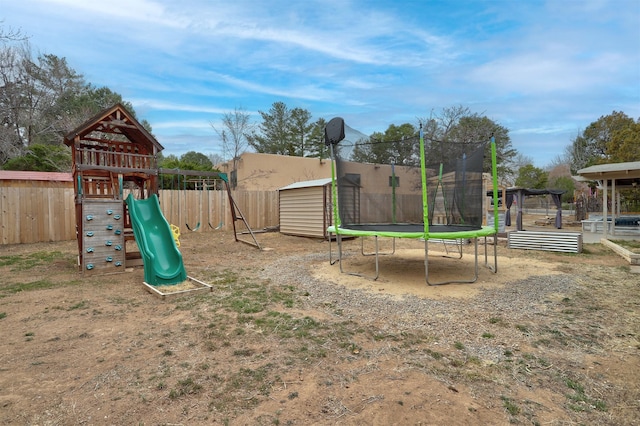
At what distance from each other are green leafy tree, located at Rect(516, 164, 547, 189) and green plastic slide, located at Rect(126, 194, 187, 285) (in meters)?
33.9

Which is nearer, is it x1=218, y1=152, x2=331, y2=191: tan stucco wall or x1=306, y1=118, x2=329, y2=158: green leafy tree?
x1=218, y1=152, x2=331, y2=191: tan stucco wall

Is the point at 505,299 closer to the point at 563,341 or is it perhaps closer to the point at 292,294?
the point at 563,341

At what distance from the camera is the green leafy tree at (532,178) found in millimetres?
31797

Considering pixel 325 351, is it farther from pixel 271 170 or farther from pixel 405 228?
pixel 271 170

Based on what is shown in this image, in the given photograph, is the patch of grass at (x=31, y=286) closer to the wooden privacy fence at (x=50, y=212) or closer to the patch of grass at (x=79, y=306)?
the patch of grass at (x=79, y=306)

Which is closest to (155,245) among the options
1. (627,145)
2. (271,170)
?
(271,170)

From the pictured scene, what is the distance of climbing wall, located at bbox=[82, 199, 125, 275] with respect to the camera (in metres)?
5.67

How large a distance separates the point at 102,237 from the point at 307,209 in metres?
6.35

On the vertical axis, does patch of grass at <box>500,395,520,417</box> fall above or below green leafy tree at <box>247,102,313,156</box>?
below

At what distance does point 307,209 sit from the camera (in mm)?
11211

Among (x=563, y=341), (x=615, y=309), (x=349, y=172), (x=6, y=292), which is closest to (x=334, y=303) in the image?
(x=563, y=341)

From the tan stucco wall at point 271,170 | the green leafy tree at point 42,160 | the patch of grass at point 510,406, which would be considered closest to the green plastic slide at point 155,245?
the patch of grass at point 510,406

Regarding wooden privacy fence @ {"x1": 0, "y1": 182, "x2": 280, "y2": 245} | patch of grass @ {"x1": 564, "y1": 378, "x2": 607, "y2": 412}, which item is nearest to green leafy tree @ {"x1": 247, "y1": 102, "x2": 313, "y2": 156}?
wooden privacy fence @ {"x1": 0, "y1": 182, "x2": 280, "y2": 245}

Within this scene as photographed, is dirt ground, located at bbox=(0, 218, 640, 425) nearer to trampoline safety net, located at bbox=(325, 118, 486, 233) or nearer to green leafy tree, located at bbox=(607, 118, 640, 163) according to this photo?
trampoline safety net, located at bbox=(325, 118, 486, 233)
